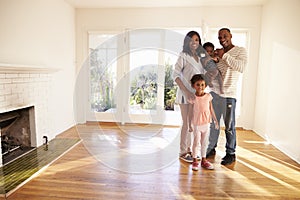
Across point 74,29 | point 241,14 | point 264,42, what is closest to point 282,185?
point 264,42

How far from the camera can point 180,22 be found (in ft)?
12.2

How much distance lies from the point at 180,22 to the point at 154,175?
8.59 ft

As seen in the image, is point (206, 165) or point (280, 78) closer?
point (206, 165)

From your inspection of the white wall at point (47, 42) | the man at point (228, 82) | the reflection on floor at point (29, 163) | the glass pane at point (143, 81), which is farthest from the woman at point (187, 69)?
the white wall at point (47, 42)

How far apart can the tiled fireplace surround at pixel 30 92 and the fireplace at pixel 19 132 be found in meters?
0.04

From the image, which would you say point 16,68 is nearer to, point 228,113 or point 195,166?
point 195,166

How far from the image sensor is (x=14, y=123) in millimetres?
2637

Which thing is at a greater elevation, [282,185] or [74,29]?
[74,29]

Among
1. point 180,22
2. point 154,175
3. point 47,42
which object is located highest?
point 180,22

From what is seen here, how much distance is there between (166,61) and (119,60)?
830 mm

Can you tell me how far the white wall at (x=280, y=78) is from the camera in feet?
8.18

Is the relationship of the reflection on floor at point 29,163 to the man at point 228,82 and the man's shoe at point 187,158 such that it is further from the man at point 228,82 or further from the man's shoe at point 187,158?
the man at point 228,82

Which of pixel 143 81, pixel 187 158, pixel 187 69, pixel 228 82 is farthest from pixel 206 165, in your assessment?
pixel 143 81

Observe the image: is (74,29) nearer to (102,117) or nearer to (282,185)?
(102,117)
